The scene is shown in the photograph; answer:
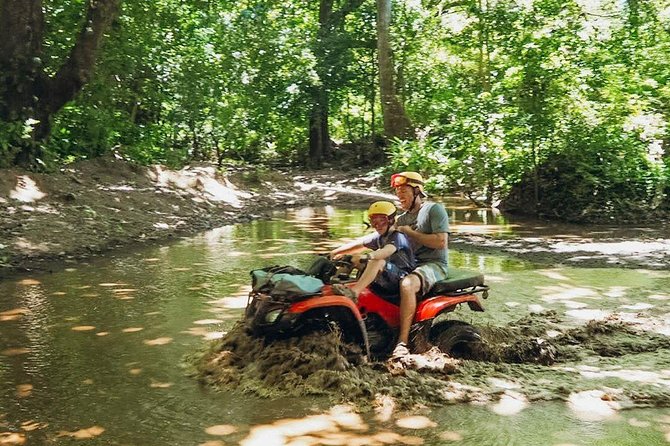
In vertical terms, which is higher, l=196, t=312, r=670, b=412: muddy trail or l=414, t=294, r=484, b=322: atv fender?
l=414, t=294, r=484, b=322: atv fender

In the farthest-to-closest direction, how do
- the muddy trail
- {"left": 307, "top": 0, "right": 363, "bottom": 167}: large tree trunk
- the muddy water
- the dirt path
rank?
{"left": 307, "top": 0, "right": 363, "bottom": 167}: large tree trunk, the dirt path, the muddy trail, the muddy water

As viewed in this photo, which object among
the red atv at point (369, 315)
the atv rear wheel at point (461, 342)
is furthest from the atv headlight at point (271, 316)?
the atv rear wheel at point (461, 342)

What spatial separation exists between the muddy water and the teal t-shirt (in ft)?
2.94

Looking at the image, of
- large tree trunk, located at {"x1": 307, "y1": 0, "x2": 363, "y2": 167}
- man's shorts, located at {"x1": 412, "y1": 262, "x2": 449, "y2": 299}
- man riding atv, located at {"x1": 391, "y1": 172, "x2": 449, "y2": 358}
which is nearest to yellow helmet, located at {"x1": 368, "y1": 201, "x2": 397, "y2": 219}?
man riding atv, located at {"x1": 391, "y1": 172, "x2": 449, "y2": 358}

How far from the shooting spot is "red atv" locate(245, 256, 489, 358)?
206 inches

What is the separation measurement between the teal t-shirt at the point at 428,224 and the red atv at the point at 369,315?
23cm

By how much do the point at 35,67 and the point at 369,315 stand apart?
11.1m

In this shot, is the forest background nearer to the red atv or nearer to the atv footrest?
the atv footrest

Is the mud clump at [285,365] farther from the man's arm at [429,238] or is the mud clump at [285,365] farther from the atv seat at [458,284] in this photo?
the man's arm at [429,238]

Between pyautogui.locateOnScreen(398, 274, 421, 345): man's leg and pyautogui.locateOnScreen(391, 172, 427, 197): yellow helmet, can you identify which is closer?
pyautogui.locateOnScreen(398, 274, 421, 345): man's leg

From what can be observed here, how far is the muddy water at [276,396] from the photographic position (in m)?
4.45

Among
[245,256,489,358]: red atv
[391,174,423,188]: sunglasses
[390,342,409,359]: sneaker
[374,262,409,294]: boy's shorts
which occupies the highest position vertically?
[391,174,423,188]: sunglasses

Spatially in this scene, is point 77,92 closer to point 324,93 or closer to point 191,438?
point 191,438

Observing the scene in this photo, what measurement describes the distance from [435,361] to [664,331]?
8.26 ft
